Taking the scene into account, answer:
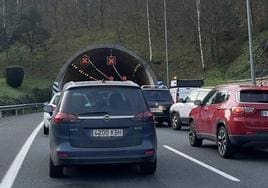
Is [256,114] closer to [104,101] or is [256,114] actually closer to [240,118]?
[240,118]

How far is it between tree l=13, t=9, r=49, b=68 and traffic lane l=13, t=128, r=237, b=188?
54747 millimetres

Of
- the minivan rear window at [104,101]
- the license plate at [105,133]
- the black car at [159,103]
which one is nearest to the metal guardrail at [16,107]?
the black car at [159,103]

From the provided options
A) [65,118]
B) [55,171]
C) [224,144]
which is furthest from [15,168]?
[224,144]

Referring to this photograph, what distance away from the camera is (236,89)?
1357 centimetres

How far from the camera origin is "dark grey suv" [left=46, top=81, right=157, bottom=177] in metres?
10.1

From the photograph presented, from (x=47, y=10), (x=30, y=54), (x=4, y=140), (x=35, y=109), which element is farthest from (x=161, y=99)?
(x=47, y=10)

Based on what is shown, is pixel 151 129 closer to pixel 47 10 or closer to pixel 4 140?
pixel 4 140

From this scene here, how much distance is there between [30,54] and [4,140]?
53.2m

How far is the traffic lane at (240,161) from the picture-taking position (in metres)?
10.5

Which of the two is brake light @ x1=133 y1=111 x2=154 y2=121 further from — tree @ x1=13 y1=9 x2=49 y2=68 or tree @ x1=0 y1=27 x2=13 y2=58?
tree @ x1=0 y1=27 x2=13 y2=58

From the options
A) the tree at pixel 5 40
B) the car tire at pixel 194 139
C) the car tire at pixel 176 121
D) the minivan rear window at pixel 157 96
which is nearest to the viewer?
the car tire at pixel 194 139

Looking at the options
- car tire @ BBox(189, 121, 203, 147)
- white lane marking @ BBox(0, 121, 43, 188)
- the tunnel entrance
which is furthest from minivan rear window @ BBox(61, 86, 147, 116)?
the tunnel entrance

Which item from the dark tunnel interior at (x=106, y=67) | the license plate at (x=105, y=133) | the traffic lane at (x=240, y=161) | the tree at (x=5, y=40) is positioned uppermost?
the tree at (x=5, y=40)

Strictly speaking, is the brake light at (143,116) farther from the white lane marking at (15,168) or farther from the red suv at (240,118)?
the red suv at (240,118)
